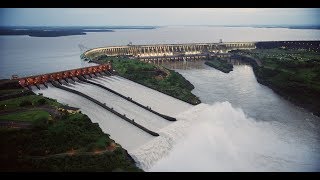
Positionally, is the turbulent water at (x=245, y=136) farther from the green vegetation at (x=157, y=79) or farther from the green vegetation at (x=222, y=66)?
the green vegetation at (x=222, y=66)

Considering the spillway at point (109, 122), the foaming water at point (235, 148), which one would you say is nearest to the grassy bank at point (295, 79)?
the foaming water at point (235, 148)

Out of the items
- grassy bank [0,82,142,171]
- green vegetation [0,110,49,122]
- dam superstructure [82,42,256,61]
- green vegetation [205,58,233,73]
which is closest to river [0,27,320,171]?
grassy bank [0,82,142,171]

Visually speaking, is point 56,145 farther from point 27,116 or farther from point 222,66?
point 222,66

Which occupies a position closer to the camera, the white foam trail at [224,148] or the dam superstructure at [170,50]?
the white foam trail at [224,148]

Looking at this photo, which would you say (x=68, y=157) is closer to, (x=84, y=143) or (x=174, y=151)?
(x=84, y=143)

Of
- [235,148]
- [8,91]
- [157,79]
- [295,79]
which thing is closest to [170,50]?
[157,79]

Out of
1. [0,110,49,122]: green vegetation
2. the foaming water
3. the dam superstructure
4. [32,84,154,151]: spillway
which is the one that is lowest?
the foaming water

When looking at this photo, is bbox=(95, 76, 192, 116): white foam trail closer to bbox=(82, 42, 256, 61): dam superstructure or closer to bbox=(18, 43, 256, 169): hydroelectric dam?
bbox=(18, 43, 256, 169): hydroelectric dam
